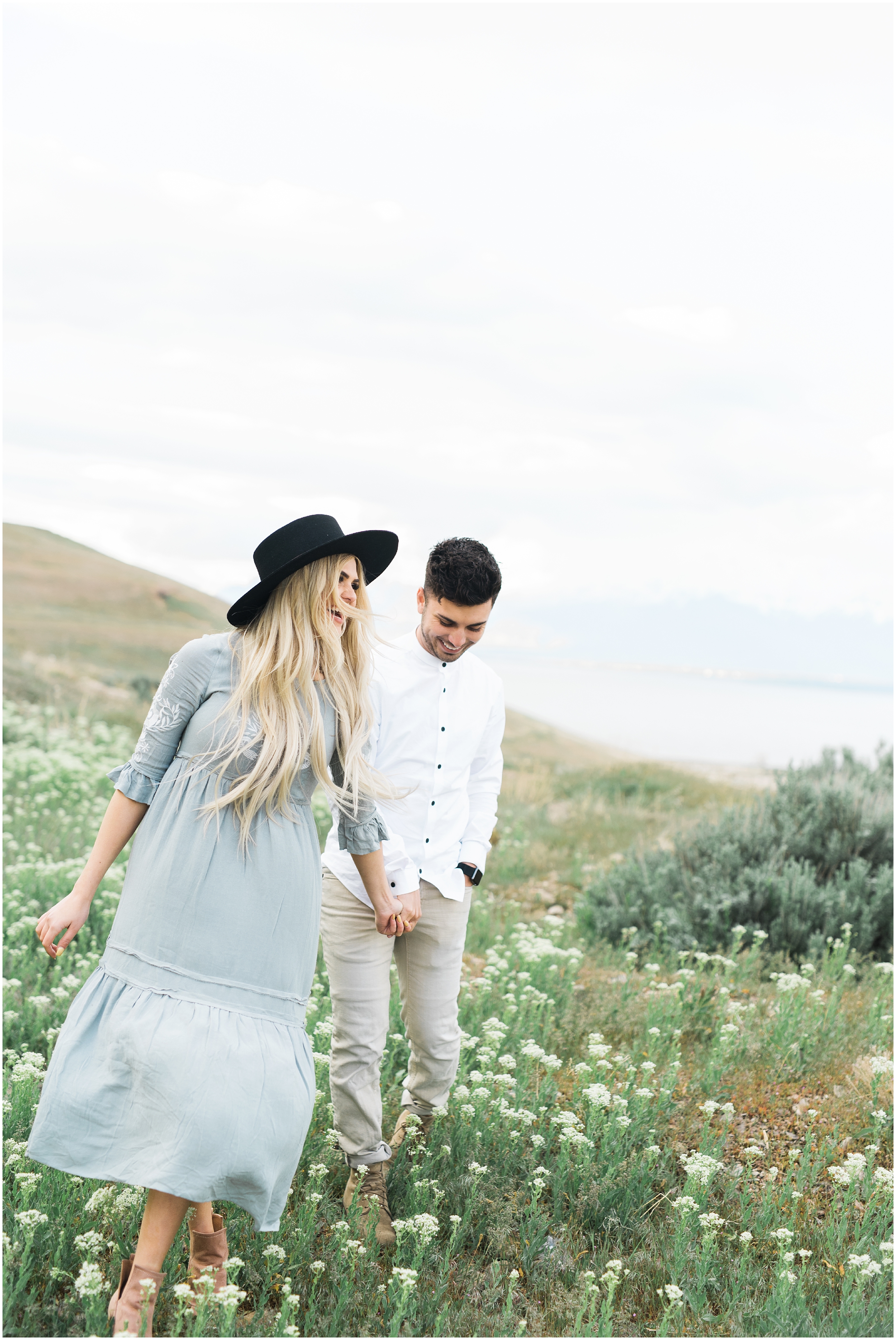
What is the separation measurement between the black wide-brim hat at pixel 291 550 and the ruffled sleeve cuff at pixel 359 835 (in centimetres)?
74

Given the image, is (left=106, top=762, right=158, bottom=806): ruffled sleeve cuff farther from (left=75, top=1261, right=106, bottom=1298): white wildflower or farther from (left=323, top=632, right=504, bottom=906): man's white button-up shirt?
(left=75, top=1261, right=106, bottom=1298): white wildflower

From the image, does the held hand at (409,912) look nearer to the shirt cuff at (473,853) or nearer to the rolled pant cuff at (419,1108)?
the shirt cuff at (473,853)

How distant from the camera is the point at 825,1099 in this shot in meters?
4.64

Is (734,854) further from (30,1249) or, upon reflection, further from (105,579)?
(105,579)

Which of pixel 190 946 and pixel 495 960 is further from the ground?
pixel 190 946

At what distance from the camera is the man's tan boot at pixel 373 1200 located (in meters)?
3.40

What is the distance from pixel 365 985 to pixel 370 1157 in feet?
2.11

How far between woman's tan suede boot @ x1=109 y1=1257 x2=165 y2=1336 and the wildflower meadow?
0.06m

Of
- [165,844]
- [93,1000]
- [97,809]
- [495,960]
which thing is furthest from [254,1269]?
[97,809]

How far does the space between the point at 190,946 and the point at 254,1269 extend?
1.27 m

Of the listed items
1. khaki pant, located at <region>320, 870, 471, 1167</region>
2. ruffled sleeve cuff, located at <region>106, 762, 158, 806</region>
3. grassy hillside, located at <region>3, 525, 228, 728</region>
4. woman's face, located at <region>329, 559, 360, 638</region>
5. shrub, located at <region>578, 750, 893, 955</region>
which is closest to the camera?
ruffled sleeve cuff, located at <region>106, 762, 158, 806</region>

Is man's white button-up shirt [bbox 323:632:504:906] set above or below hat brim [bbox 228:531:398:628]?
below

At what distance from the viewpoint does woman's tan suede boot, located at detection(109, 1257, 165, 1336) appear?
2615 mm

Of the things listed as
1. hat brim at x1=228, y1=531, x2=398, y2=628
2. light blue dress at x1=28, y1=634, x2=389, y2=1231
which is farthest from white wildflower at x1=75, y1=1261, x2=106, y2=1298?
hat brim at x1=228, y1=531, x2=398, y2=628
